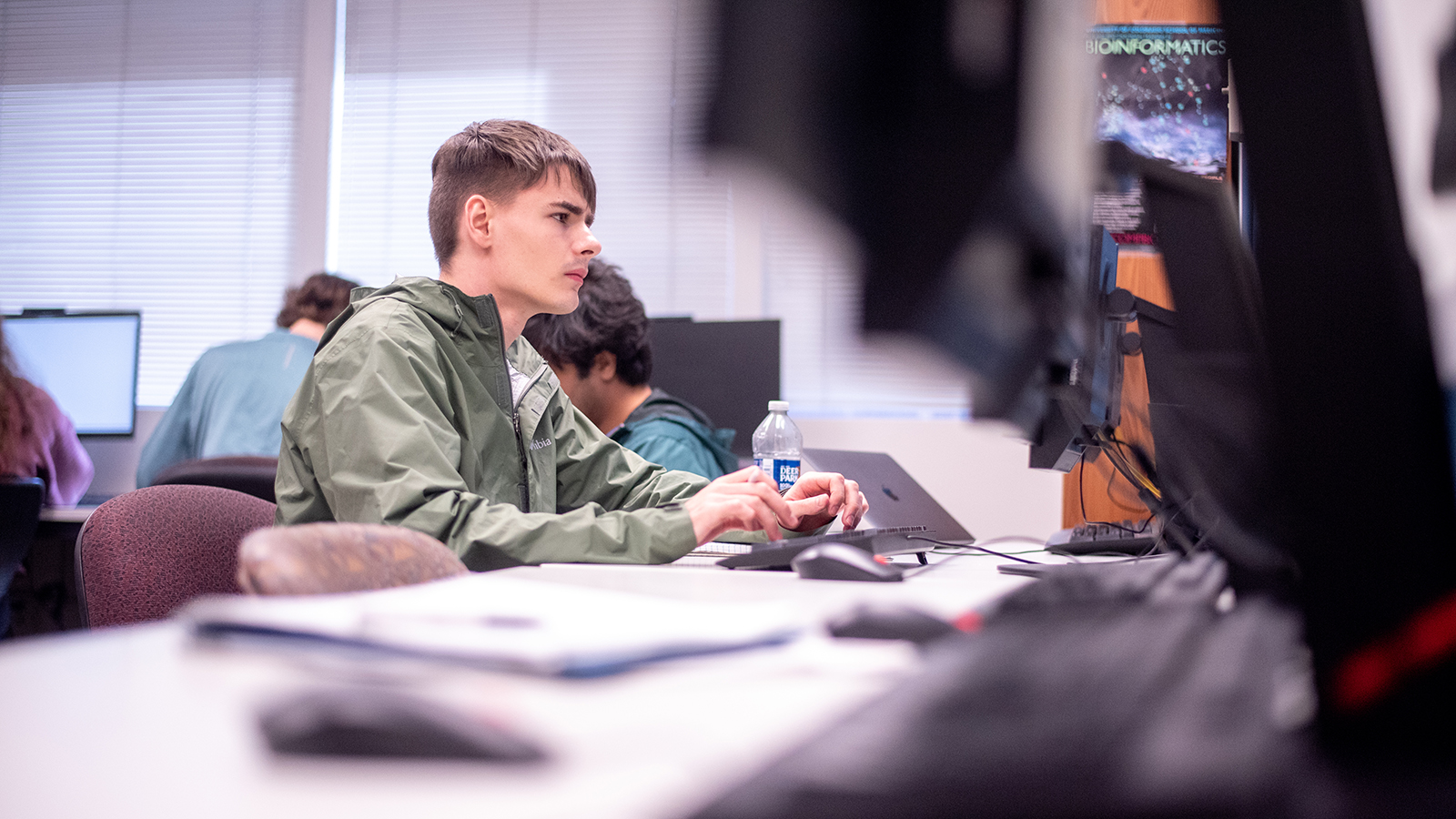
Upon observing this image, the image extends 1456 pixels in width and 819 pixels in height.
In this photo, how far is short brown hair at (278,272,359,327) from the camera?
9.52 feet

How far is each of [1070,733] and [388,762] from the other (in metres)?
0.21

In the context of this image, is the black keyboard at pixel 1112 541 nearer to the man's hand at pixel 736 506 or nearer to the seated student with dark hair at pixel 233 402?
the man's hand at pixel 736 506

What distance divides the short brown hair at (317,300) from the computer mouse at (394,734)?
2.80 metres

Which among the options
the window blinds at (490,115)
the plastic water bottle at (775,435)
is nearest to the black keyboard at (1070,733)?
the plastic water bottle at (775,435)

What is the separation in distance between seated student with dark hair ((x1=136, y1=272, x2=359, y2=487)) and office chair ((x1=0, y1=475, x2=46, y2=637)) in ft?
1.48

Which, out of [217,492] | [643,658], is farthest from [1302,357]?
[217,492]

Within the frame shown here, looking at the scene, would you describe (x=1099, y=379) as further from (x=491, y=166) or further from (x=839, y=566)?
(x=491, y=166)

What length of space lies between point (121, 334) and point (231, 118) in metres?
0.93

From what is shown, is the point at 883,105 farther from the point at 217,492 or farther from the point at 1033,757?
the point at 217,492

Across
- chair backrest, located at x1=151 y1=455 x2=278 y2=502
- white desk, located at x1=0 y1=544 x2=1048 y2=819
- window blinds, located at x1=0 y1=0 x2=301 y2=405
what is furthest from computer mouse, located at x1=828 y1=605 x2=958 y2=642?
window blinds, located at x1=0 y1=0 x2=301 y2=405

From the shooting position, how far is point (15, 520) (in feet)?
6.81

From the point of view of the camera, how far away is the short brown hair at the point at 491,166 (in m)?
1.50

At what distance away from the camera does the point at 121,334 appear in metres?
3.09

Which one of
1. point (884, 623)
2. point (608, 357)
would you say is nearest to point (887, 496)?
point (608, 357)
